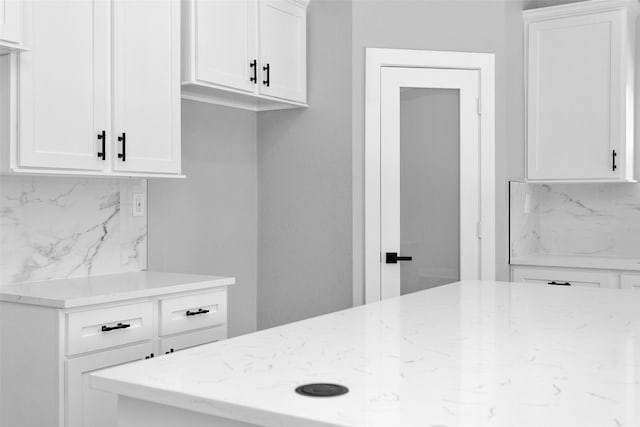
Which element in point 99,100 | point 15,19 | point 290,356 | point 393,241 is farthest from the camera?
point 393,241

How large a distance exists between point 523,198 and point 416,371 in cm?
329

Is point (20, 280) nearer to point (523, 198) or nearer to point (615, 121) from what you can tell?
point (523, 198)

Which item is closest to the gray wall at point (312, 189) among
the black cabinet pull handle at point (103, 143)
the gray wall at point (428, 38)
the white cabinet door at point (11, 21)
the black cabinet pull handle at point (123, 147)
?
the gray wall at point (428, 38)

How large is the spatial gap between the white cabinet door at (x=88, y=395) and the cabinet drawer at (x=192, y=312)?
0.23 m

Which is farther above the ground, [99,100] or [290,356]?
[99,100]

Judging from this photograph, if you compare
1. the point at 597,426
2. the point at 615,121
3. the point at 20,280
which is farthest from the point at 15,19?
the point at 615,121

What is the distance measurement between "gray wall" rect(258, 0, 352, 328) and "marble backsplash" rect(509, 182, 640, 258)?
120 cm

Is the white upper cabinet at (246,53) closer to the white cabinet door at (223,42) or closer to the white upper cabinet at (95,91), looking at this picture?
the white cabinet door at (223,42)

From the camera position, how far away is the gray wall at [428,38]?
410 cm

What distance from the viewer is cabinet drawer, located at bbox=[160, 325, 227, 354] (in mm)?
2947

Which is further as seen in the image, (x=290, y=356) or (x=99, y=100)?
(x=99, y=100)

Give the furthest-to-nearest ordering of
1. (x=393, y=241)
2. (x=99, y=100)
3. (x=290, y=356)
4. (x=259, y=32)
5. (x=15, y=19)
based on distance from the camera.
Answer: (x=393, y=241) → (x=259, y=32) → (x=99, y=100) → (x=15, y=19) → (x=290, y=356)

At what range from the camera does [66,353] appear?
253 centimetres

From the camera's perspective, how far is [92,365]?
103 inches
